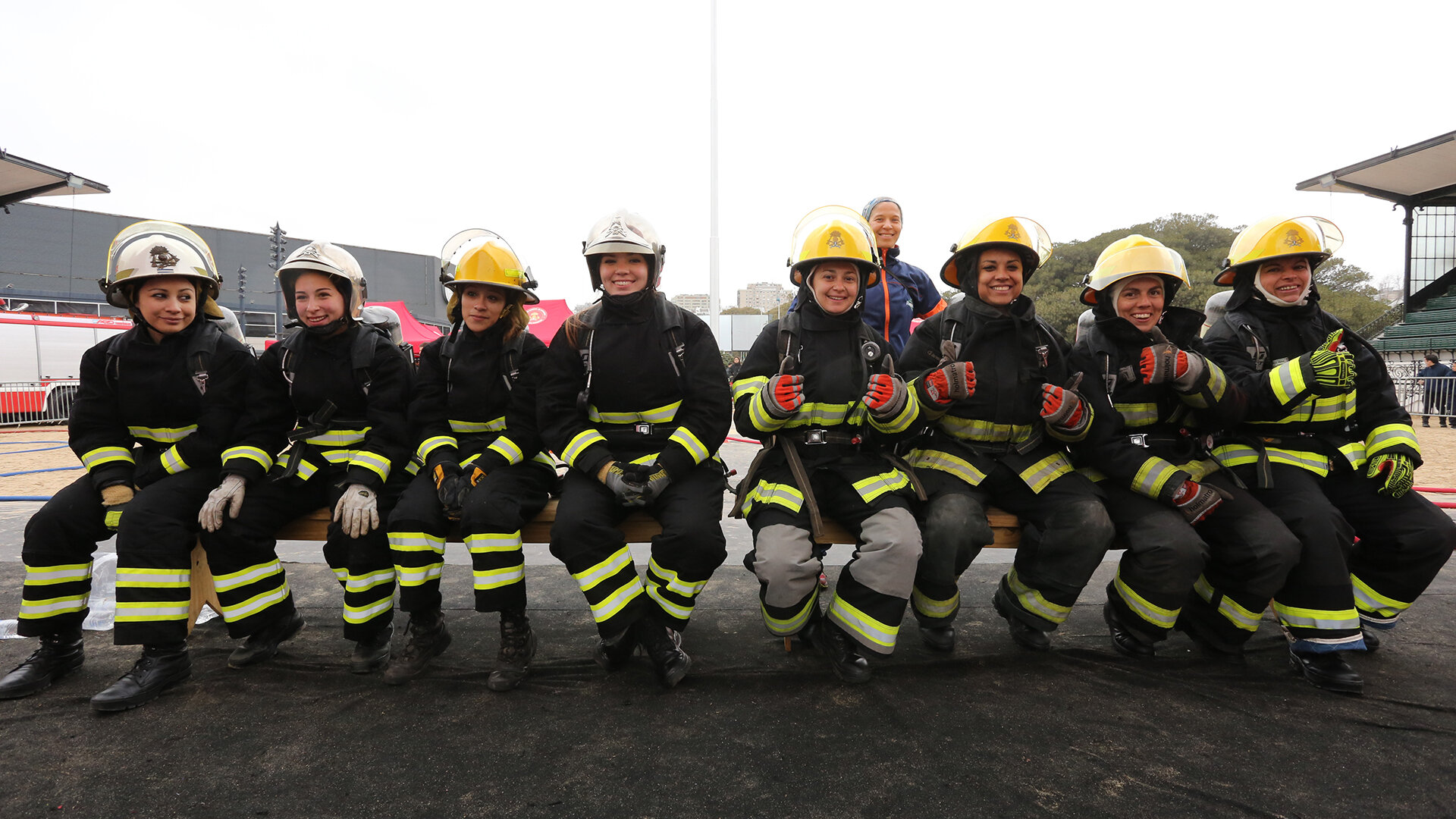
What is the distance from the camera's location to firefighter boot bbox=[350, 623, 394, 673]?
2910mm

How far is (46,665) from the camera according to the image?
2.79 metres

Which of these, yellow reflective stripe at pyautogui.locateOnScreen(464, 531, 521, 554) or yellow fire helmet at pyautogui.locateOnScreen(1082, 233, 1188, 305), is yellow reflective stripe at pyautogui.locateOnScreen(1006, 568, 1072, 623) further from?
yellow reflective stripe at pyautogui.locateOnScreen(464, 531, 521, 554)

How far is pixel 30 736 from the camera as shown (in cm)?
238

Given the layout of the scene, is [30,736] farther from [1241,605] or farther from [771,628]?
[1241,605]

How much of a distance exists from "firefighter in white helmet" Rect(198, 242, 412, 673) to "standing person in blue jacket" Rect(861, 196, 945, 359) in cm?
264

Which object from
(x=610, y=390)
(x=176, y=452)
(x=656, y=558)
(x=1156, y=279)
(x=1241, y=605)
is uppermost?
(x=1156, y=279)

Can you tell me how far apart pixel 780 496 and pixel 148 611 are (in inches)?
A: 97.6

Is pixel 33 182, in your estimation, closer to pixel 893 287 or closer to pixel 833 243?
pixel 893 287

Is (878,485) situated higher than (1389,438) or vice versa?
(1389,438)

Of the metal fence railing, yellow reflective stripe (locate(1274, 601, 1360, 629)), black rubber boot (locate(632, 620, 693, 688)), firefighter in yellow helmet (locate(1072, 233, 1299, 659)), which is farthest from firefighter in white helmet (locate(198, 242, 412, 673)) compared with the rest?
the metal fence railing

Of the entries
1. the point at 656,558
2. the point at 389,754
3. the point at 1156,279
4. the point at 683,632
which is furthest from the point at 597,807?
the point at 1156,279

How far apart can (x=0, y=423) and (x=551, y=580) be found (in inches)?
740

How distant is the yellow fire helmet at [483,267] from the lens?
10.6ft

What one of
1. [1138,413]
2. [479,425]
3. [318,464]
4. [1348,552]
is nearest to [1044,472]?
[1138,413]
